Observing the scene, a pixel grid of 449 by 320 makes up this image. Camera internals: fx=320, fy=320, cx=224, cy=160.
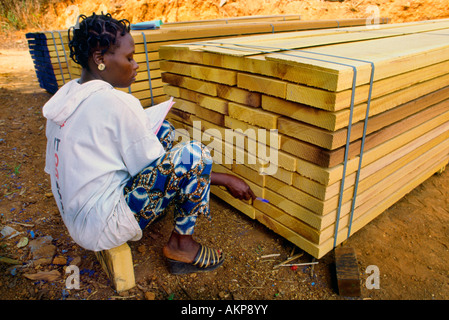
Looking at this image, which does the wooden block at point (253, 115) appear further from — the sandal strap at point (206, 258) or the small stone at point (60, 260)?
the small stone at point (60, 260)

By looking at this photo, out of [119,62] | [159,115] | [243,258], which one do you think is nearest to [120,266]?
[243,258]

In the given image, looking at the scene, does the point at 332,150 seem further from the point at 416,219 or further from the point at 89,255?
the point at 89,255

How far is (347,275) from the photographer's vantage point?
6.75 feet

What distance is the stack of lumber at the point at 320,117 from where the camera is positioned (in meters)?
1.86

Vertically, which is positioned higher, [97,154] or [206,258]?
[97,154]

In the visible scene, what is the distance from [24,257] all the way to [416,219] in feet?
10.6

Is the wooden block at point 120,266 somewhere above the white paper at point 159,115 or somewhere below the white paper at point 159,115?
below

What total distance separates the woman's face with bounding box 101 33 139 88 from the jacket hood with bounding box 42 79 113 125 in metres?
0.11

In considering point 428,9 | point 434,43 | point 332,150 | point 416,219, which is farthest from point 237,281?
point 428,9

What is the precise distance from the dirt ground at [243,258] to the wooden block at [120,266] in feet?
0.23

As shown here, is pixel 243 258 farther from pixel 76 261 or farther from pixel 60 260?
pixel 60 260

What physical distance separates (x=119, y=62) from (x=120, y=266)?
1221 millimetres

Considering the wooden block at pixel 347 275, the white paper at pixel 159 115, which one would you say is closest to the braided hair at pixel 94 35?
the white paper at pixel 159 115

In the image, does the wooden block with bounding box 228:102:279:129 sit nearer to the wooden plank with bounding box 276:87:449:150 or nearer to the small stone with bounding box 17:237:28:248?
the wooden plank with bounding box 276:87:449:150
